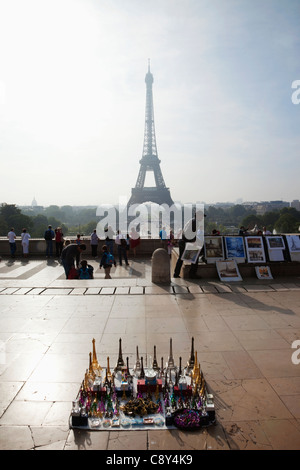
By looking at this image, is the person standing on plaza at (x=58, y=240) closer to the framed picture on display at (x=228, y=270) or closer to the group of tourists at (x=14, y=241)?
the group of tourists at (x=14, y=241)

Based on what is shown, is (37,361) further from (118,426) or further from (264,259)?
(264,259)

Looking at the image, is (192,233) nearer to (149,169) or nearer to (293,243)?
(293,243)

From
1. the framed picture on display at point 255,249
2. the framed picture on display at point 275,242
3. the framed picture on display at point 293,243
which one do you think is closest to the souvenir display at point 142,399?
the framed picture on display at point 255,249

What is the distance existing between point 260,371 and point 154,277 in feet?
18.7

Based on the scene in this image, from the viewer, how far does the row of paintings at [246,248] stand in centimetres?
1166

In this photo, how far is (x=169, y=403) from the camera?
436 cm

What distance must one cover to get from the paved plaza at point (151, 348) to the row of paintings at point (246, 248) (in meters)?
0.98

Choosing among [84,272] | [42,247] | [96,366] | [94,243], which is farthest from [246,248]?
[42,247]

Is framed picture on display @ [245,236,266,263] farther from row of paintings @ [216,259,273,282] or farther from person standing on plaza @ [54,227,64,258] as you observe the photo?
person standing on plaza @ [54,227,64,258]

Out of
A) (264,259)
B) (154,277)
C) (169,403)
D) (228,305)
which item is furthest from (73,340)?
(264,259)

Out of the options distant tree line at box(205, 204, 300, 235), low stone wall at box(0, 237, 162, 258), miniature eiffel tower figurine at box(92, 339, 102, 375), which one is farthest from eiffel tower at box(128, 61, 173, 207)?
miniature eiffel tower figurine at box(92, 339, 102, 375)

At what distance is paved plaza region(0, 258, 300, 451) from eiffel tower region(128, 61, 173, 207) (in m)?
65.0

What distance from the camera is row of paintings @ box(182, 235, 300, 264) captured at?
11.7 metres

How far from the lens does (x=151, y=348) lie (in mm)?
6070
